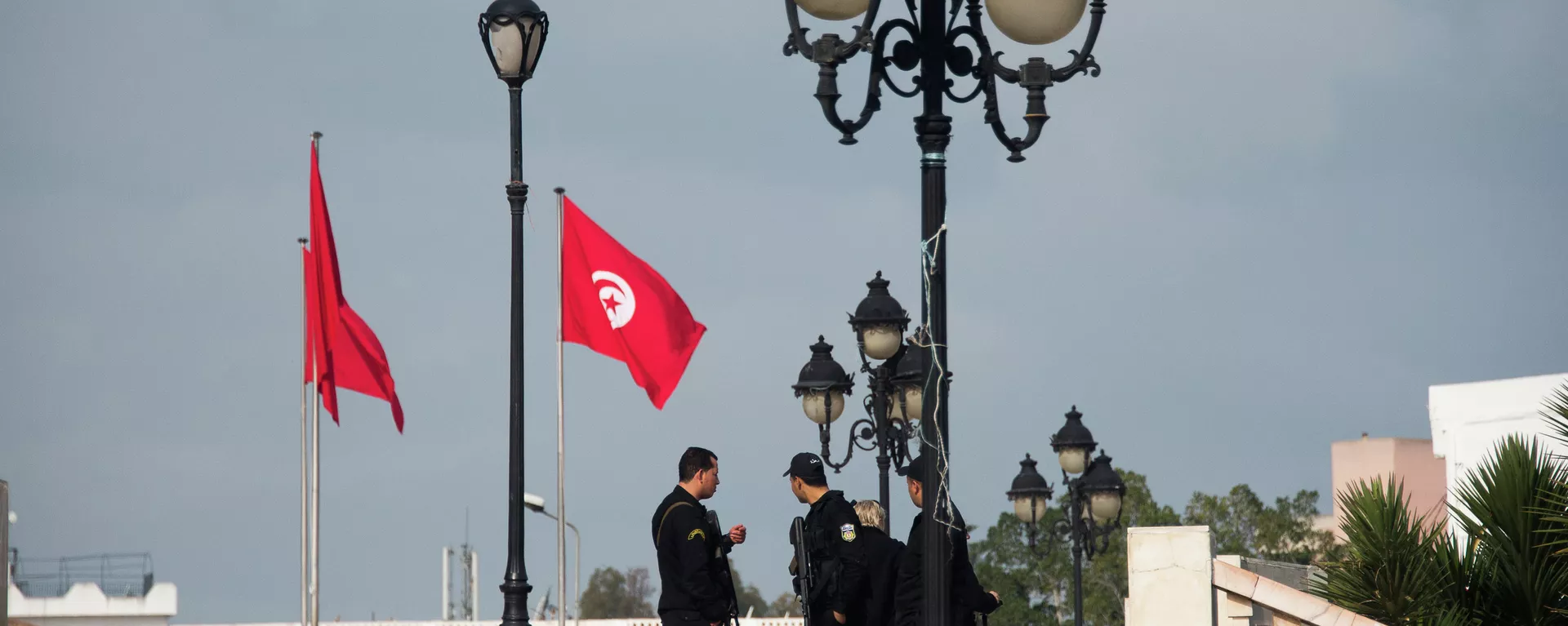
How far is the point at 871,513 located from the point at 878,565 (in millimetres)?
300

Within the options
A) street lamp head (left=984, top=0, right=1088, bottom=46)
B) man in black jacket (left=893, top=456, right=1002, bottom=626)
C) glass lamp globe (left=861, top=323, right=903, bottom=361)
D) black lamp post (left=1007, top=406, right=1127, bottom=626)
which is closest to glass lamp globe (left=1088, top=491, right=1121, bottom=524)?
black lamp post (left=1007, top=406, right=1127, bottom=626)

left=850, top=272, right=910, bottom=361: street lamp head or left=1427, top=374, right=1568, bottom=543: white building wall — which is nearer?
left=850, top=272, right=910, bottom=361: street lamp head

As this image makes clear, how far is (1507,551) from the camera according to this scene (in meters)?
14.0

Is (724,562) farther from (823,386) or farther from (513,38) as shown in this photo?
(823,386)

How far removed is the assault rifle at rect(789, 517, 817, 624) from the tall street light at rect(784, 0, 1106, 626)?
1.72 meters

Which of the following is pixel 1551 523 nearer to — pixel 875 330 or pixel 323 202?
pixel 875 330

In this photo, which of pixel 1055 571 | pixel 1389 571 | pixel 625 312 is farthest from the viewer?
pixel 1055 571

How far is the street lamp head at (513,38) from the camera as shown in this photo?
12.7 meters

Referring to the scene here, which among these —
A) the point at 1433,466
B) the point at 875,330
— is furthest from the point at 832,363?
the point at 1433,466

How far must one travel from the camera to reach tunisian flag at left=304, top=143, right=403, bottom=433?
17297mm

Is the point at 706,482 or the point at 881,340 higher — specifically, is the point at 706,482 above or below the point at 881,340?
below

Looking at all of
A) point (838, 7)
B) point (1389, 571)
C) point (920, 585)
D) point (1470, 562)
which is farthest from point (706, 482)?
point (1470, 562)

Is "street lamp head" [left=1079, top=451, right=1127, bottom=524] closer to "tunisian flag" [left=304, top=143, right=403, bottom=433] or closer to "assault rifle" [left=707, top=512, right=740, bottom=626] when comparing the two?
→ "tunisian flag" [left=304, top=143, right=403, bottom=433]

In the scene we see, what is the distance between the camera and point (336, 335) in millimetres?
17344
